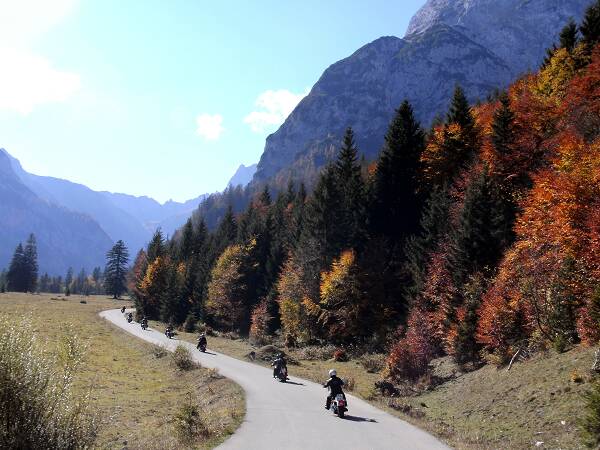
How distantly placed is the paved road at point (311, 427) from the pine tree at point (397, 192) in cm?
2815

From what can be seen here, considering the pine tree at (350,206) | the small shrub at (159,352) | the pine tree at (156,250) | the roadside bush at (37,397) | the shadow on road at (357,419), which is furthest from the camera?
the pine tree at (156,250)

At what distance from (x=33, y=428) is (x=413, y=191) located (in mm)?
44446

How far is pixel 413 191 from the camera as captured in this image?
49.1m

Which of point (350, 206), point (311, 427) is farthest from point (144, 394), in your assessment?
point (350, 206)

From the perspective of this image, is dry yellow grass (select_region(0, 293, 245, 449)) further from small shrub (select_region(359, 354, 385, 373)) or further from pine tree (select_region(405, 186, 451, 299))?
pine tree (select_region(405, 186, 451, 299))

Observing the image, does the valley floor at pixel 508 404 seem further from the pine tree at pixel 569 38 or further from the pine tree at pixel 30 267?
the pine tree at pixel 30 267

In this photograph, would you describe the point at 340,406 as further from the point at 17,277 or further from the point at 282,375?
the point at 17,277

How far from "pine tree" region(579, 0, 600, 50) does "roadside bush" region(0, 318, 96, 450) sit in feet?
165

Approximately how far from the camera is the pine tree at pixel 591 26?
43.9 meters

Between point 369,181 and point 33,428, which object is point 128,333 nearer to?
point 369,181

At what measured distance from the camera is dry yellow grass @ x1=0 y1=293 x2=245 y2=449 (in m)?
14.9

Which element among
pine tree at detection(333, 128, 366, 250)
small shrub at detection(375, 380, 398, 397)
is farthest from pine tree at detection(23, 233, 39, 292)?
small shrub at detection(375, 380, 398, 397)

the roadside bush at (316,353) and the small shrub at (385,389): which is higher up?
the small shrub at (385,389)

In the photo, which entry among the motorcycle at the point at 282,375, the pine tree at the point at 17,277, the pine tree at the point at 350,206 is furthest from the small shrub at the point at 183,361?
the pine tree at the point at 17,277
